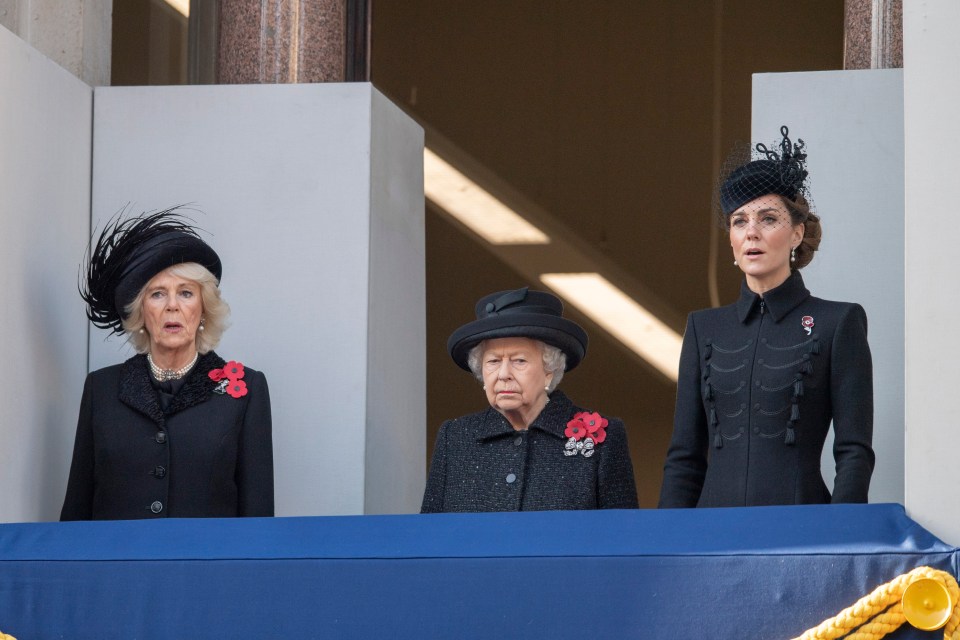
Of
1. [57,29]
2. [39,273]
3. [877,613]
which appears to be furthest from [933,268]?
[57,29]

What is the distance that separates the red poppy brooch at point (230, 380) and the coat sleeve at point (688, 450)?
1.21 m

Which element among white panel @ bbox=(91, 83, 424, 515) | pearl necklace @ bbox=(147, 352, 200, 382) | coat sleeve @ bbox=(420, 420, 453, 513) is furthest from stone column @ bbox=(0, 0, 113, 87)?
coat sleeve @ bbox=(420, 420, 453, 513)

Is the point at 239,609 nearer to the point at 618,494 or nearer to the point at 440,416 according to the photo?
the point at 618,494

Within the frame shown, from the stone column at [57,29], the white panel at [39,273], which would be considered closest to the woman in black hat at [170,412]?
the white panel at [39,273]

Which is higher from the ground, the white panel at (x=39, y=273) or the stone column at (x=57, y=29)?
the stone column at (x=57, y=29)

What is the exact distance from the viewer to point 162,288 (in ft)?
14.3

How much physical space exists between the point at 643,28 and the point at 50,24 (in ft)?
19.4

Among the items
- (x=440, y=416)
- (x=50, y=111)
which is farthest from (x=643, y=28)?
(x=50, y=111)

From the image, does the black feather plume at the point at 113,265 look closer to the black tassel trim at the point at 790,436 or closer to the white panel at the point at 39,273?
the white panel at the point at 39,273

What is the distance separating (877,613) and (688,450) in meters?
1.03

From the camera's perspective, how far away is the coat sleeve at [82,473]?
4.27 metres

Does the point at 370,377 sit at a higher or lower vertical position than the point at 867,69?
lower

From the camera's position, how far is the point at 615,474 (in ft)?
13.1

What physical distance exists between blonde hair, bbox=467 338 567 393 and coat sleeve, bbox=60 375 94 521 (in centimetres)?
103
